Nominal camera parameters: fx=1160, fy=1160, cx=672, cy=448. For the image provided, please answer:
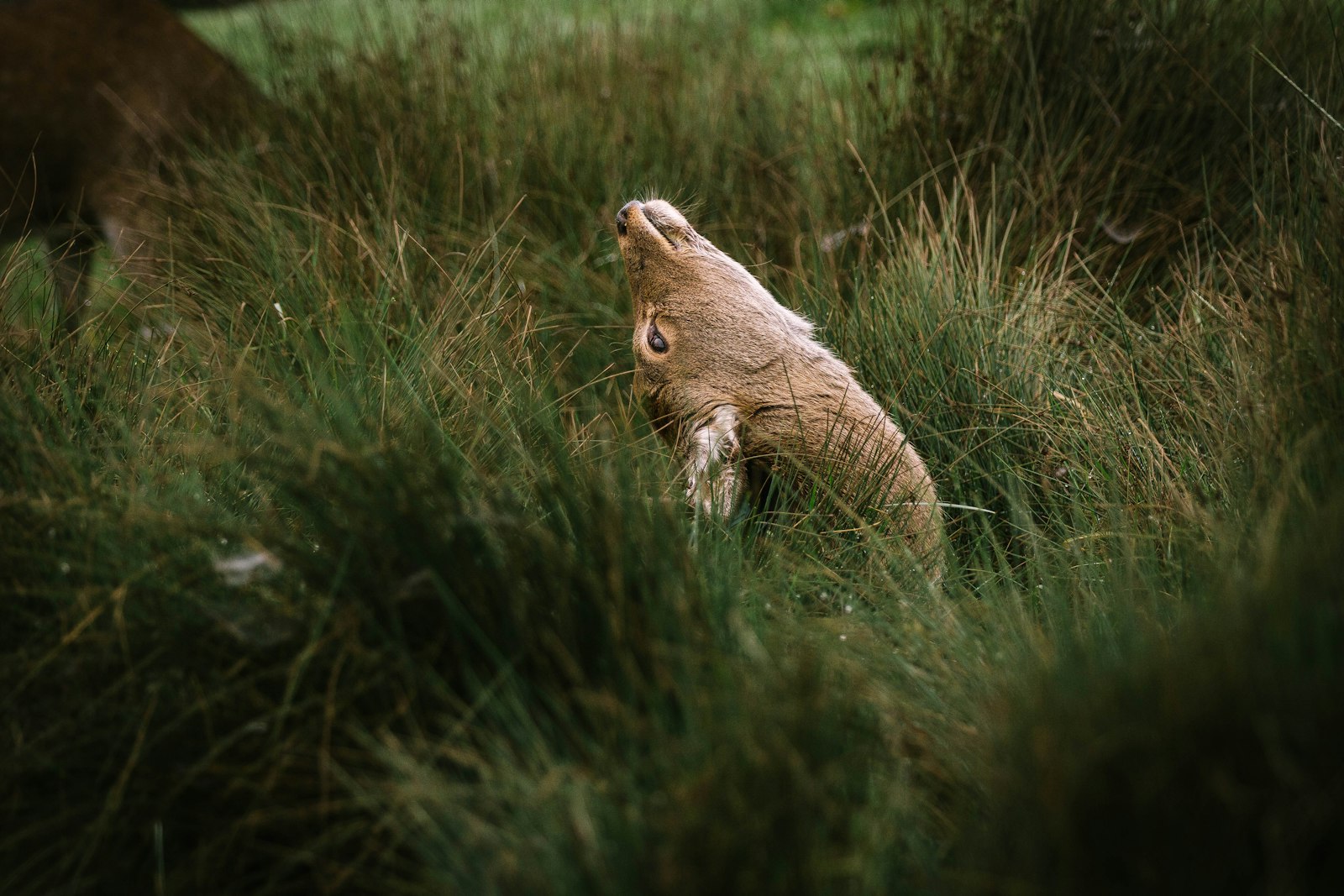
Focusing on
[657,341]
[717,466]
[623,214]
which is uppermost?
[623,214]

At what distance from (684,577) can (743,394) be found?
3.19 ft

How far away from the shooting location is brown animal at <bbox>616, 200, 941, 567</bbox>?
9.00 ft

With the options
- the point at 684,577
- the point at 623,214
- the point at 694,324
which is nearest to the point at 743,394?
the point at 694,324

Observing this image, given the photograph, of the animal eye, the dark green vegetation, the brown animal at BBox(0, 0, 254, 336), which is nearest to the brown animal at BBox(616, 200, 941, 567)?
the animal eye

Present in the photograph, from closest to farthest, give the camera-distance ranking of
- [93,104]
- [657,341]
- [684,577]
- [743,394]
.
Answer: [684,577]
[743,394]
[657,341]
[93,104]

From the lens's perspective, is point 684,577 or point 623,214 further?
point 623,214

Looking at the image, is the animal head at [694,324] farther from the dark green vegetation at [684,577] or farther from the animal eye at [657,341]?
the dark green vegetation at [684,577]

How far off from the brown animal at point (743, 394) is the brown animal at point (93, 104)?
8.52ft

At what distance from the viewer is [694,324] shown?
2.99 m

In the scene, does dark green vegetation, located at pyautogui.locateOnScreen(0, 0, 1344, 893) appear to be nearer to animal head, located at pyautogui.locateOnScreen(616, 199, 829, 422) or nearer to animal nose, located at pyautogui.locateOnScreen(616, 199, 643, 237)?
animal head, located at pyautogui.locateOnScreen(616, 199, 829, 422)

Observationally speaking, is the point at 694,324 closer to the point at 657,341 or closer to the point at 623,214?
the point at 657,341

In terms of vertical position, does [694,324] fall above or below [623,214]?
below

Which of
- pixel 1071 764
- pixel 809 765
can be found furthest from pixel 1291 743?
pixel 809 765

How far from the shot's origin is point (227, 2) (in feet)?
33.5
